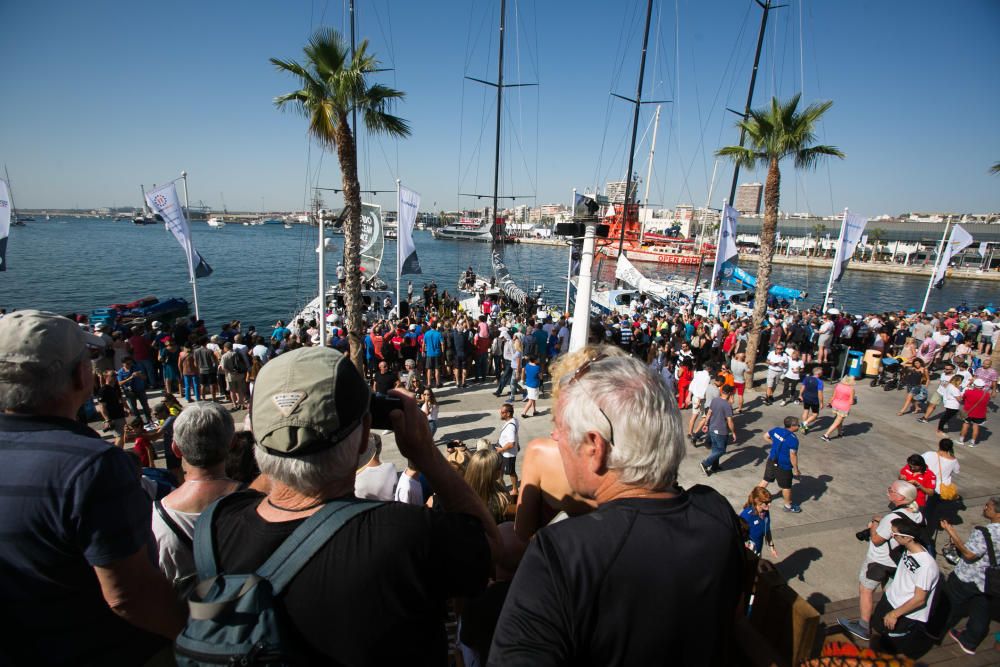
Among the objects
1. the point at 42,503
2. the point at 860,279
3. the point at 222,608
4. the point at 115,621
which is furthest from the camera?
the point at 860,279

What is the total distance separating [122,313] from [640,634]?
25108 mm

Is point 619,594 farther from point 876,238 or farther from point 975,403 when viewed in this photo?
point 876,238

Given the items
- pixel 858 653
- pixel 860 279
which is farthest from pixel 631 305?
pixel 860 279

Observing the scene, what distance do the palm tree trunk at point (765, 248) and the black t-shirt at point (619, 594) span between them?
1163 cm

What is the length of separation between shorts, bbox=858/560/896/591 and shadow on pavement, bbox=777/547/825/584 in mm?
983

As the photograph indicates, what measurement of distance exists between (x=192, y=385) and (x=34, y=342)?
381 inches

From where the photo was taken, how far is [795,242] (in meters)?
92.4

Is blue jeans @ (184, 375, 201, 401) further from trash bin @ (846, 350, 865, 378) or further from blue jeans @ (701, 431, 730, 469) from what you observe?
trash bin @ (846, 350, 865, 378)

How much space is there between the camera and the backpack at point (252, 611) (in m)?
0.92

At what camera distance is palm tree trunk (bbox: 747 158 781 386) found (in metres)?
10.8

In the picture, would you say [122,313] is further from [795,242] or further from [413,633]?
[795,242]

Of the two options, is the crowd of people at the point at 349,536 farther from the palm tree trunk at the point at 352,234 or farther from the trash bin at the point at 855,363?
the trash bin at the point at 855,363

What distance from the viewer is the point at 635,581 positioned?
1.04 m

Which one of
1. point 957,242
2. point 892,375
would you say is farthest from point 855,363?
point 957,242
